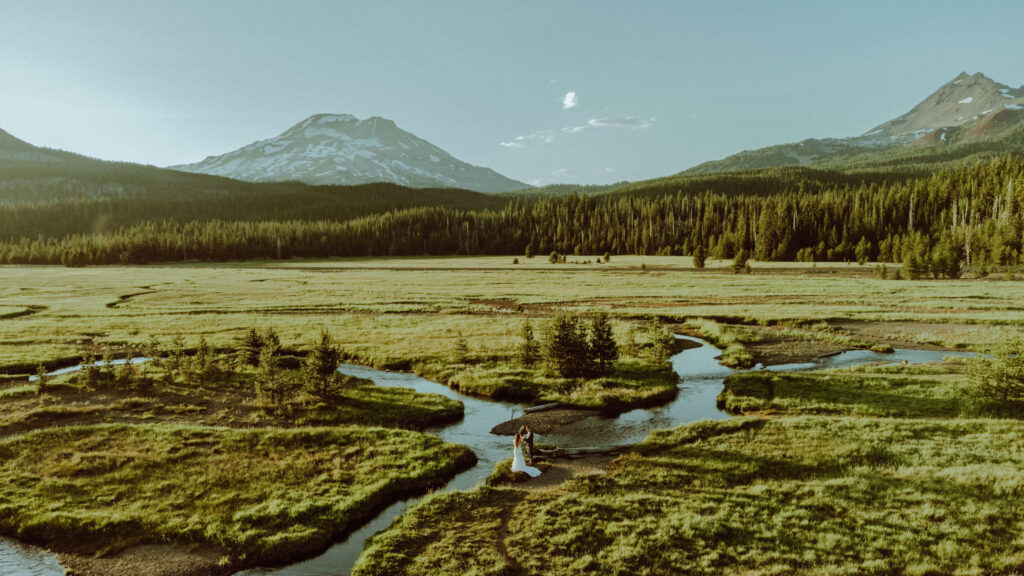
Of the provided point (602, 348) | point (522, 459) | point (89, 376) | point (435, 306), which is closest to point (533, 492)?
point (522, 459)

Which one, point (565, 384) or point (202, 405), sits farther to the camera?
point (565, 384)

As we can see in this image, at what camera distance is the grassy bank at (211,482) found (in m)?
15.7

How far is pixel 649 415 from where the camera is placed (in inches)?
1067

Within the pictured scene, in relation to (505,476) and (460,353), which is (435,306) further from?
(505,476)

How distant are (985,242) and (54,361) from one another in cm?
16302

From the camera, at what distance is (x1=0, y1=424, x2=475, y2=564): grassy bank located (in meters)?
15.7

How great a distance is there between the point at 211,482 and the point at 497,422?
13.2 m

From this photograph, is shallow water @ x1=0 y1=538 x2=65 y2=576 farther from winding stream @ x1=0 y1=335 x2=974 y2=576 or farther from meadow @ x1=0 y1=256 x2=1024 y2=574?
meadow @ x1=0 y1=256 x2=1024 y2=574

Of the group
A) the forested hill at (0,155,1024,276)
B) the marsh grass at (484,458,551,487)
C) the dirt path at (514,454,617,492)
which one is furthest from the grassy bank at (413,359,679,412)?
the forested hill at (0,155,1024,276)

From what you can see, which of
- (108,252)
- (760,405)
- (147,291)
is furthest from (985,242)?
(108,252)

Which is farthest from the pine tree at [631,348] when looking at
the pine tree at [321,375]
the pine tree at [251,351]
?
the pine tree at [251,351]

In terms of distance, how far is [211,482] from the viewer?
62.1 ft

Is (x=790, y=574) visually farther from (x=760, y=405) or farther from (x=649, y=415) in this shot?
(x=760, y=405)

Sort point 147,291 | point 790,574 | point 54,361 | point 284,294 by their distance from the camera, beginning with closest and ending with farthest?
1. point 790,574
2. point 54,361
3. point 284,294
4. point 147,291
